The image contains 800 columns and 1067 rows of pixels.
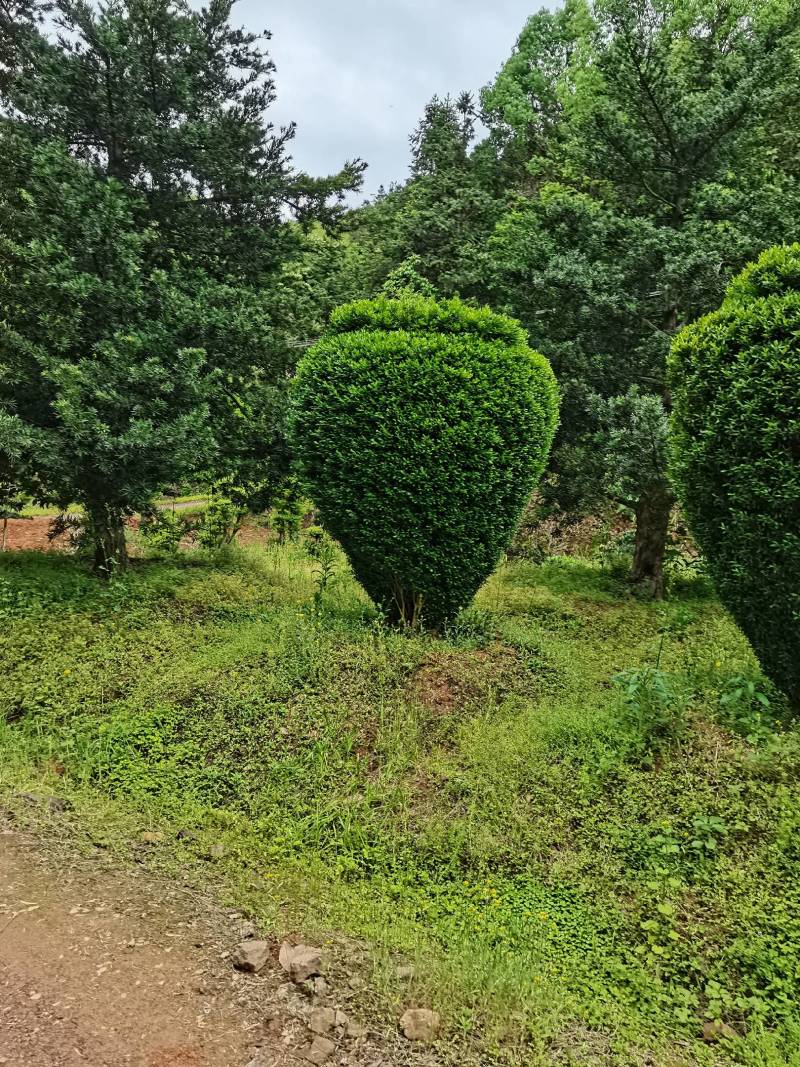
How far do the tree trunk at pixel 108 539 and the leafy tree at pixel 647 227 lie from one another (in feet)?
18.5

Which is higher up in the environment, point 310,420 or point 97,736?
point 310,420

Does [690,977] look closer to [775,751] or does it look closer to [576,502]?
[775,751]

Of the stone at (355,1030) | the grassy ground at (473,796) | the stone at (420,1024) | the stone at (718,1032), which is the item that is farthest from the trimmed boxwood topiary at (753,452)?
the stone at (355,1030)

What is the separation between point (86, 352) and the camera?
6.31 metres

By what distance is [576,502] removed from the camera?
879cm

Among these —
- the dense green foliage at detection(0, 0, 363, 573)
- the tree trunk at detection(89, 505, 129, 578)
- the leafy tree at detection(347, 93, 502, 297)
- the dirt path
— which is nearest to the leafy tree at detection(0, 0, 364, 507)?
the dense green foliage at detection(0, 0, 363, 573)

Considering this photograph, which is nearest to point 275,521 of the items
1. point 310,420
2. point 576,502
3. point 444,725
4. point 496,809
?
point 576,502

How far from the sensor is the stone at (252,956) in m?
2.53

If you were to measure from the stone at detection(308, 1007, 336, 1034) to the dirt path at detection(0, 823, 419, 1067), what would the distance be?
1.2 inches

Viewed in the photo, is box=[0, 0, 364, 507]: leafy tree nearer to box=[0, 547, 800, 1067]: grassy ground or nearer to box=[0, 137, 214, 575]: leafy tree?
box=[0, 137, 214, 575]: leafy tree

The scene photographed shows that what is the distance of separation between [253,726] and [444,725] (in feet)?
4.35

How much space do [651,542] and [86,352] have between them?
7116 mm

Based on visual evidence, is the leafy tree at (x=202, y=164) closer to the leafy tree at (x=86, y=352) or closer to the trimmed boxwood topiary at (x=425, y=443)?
the leafy tree at (x=86, y=352)

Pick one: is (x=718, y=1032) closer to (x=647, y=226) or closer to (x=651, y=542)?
(x=651, y=542)
